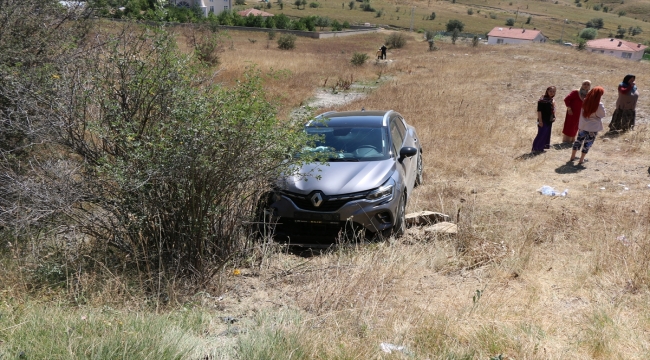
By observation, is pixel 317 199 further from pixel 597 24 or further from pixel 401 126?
pixel 597 24

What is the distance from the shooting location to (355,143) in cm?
759

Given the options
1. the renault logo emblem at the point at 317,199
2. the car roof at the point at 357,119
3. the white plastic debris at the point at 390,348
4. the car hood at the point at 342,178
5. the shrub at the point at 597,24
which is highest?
the shrub at the point at 597,24

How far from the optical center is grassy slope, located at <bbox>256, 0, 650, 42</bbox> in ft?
370

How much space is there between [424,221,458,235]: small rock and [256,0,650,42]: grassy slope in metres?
100

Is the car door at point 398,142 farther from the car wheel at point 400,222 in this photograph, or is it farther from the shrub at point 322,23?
the shrub at point 322,23

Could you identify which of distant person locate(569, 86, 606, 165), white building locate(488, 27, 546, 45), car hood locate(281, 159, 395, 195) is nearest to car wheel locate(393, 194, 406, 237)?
car hood locate(281, 159, 395, 195)

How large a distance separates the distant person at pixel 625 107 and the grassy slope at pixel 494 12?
93.3m

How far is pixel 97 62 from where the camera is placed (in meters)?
5.47

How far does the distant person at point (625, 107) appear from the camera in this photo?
12.5 meters

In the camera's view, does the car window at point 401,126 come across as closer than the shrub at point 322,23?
Yes

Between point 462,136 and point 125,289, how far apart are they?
33.6ft

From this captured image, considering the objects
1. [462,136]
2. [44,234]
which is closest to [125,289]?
[44,234]

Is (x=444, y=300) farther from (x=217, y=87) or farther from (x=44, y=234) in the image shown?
(x=44, y=234)

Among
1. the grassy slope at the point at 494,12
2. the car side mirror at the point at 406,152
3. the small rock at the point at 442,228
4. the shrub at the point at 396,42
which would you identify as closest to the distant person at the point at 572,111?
the car side mirror at the point at 406,152
